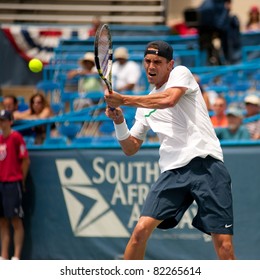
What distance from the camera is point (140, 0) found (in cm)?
1811

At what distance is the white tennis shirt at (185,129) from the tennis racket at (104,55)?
0.42 m

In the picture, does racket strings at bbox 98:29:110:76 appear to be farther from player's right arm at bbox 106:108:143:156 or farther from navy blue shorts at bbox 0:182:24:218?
navy blue shorts at bbox 0:182:24:218

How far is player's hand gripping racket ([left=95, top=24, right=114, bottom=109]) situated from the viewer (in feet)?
21.2

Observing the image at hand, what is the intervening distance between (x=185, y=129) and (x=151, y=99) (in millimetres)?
483

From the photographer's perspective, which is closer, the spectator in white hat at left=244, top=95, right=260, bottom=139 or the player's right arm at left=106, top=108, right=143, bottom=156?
the player's right arm at left=106, top=108, right=143, bottom=156

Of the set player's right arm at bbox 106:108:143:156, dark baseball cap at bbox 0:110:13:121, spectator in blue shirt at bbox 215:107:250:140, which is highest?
player's right arm at bbox 106:108:143:156

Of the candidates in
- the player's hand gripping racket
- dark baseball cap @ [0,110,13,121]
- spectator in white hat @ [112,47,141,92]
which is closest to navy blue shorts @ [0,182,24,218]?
dark baseball cap @ [0,110,13,121]

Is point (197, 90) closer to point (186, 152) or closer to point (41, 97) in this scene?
point (186, 152)

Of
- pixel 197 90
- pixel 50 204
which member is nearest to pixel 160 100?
pixel 197 90

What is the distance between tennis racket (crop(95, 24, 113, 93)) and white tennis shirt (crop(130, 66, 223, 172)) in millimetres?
420

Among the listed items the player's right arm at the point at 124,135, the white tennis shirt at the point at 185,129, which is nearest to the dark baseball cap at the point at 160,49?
the white tennis shirt at the point at 185,129

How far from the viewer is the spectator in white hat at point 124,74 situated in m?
13.0

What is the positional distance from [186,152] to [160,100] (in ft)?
1.71

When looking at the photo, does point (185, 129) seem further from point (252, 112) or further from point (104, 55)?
point (252, 112)
